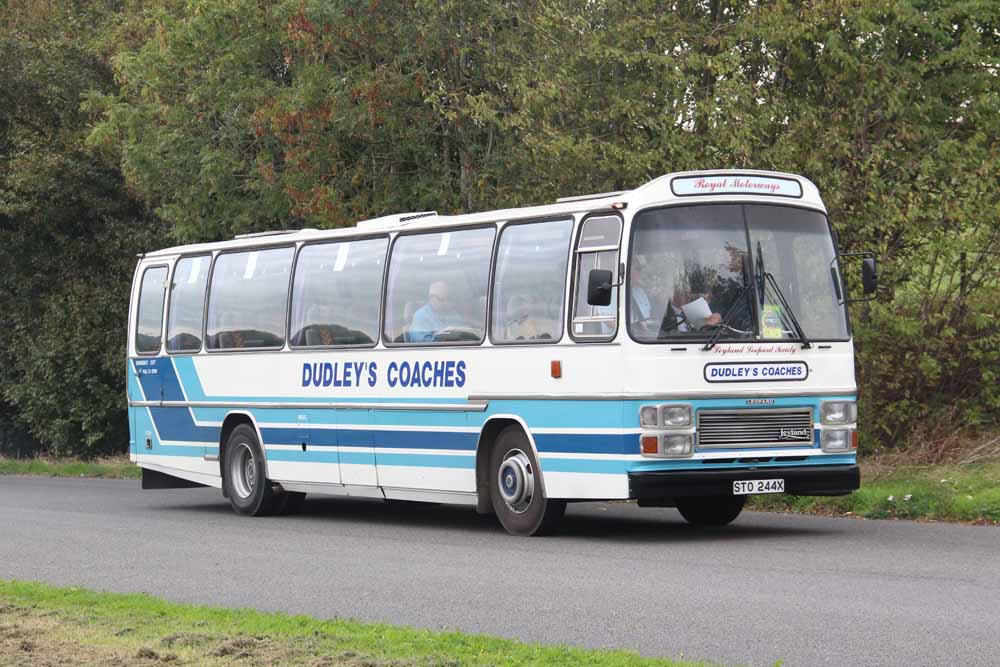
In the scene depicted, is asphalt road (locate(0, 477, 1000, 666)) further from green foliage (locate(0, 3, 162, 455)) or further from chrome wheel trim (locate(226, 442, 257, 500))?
green foliage (locate(0, 3, 162, 455))

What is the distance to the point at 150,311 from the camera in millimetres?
22188

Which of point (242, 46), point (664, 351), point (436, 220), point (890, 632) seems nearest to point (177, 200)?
point (242, 46)

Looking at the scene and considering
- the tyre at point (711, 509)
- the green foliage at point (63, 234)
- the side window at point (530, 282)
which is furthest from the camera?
the green foliage at point (63, 234)

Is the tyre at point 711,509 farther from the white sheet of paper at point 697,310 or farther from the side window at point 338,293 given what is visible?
the side window at point 338,293

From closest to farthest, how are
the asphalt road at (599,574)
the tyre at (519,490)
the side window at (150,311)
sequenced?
the asphalt road at (599,574), the tyre at (519,490), the side window at (150,311)

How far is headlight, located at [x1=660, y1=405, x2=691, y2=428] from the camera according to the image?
14758 millimetres

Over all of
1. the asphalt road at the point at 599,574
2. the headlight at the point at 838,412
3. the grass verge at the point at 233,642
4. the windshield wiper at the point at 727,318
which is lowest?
the asphalt road at the point at 599,574

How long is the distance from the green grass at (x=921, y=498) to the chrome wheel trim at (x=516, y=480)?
3564 millimetres

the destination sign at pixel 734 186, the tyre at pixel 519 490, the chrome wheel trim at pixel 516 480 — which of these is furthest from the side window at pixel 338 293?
the destination sign at pixel 734 186

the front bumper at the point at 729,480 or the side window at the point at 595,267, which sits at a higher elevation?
the side window at the point at 595,267

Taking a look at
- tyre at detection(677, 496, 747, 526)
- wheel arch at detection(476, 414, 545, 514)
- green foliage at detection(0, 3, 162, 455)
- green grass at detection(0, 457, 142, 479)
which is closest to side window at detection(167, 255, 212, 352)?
wheel arch at detection(476, 414, 545, 514)

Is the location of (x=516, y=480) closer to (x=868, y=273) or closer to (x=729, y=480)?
(x=729, y=480)

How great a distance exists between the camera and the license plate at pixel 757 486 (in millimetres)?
14961

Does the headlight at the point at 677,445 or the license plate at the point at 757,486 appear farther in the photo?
the license plate at the point at 757,486
